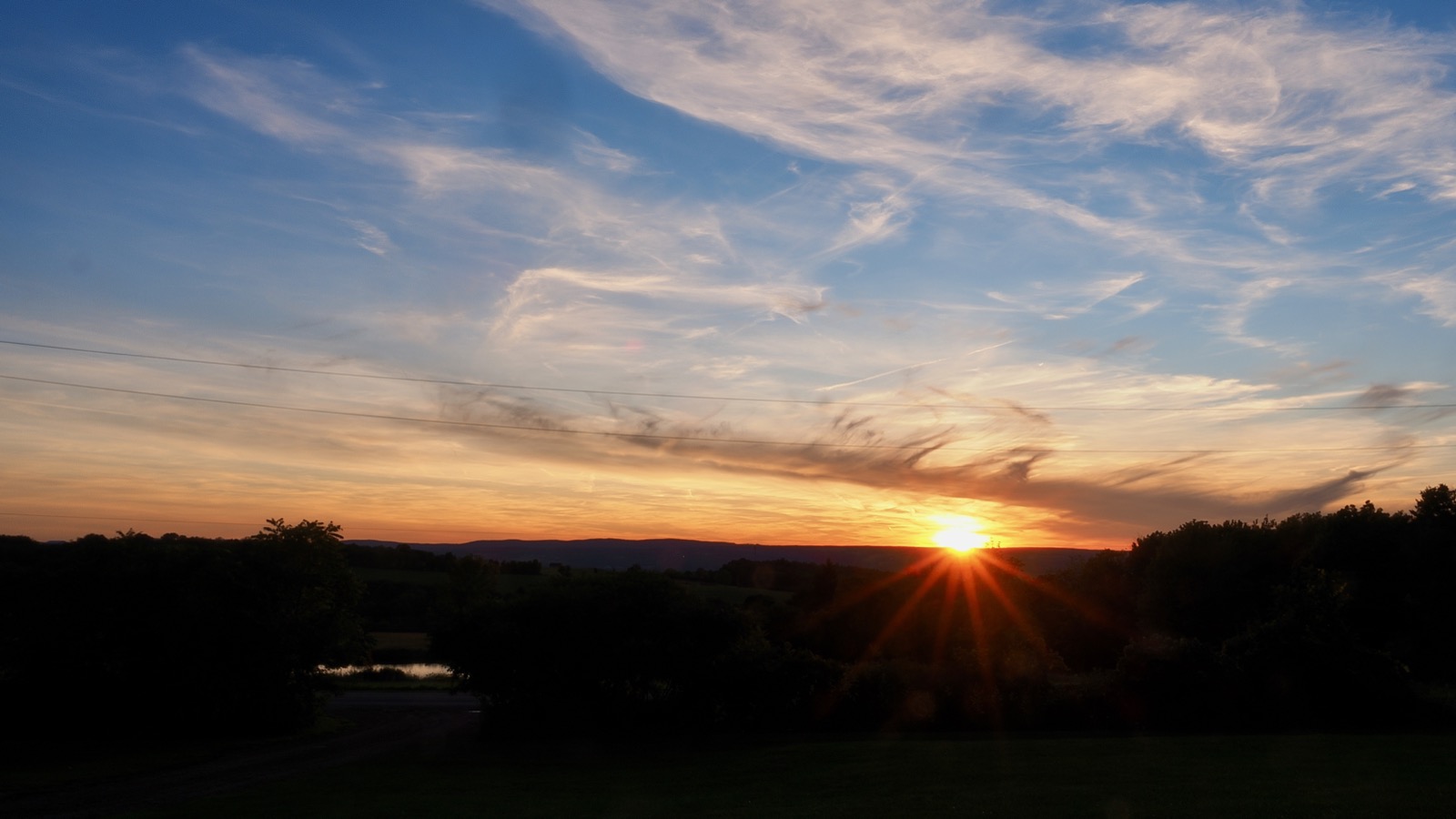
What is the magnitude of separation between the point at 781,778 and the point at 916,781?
2.62 m

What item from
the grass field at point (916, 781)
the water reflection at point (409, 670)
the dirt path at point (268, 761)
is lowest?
the water reflection at point (409, 670)

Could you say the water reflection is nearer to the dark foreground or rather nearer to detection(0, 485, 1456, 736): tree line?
detection(0, 485, 1456, 736): tree line

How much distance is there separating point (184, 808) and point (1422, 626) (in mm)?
47476

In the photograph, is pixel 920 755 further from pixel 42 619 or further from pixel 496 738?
pixel 42 619

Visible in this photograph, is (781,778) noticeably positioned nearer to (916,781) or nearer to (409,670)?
(916,781)

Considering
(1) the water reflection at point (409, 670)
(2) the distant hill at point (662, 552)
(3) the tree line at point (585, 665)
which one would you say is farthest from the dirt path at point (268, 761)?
(2) the distant hill at point (662, 552)

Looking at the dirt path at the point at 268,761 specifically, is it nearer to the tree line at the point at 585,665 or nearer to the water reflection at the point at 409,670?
the tree line at the point at 585,665

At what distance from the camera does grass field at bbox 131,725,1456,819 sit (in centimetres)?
1354

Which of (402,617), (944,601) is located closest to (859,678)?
(944,601)

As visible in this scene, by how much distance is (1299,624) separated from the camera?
85.4 ft

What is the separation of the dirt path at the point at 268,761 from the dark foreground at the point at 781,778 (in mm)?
76

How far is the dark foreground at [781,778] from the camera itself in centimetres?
1386

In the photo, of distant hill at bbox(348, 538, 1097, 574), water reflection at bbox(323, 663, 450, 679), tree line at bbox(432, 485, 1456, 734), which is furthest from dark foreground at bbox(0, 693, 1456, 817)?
distant hill at bbox(348, 538, 1097, 574)

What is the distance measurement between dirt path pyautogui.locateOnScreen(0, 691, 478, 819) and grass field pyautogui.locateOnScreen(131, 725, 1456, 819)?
1.30m
